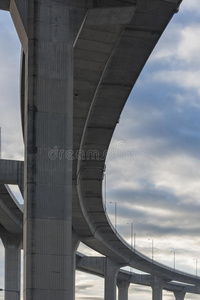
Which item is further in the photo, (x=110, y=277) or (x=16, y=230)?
(x=110, y=277)

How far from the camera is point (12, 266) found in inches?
2950

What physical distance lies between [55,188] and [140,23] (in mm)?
8351

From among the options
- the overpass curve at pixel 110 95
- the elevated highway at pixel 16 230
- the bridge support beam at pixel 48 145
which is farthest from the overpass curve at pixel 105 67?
the elevated highway at pixel 16 230

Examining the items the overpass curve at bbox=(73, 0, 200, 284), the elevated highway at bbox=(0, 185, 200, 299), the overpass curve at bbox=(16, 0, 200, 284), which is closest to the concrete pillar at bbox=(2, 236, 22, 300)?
the elevated highway at bbox=(0, 185, 200, 299)

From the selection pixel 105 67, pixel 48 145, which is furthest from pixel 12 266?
pixel 48 145

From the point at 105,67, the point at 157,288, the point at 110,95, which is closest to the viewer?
the point at 105,67

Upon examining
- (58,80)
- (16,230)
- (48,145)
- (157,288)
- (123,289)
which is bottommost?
(123,289)

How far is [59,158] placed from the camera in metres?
22.6

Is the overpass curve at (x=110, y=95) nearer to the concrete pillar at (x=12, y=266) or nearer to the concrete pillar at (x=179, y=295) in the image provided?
the concrete pillar at (x=12, y=266)

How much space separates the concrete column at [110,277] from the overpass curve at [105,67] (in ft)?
163

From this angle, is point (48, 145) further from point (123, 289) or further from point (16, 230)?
point (123, 289)

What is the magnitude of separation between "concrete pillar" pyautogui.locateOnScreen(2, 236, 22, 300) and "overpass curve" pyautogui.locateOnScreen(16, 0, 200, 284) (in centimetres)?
2815

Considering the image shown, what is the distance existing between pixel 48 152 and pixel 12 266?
2151 inches

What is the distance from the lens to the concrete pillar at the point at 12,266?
242ft
